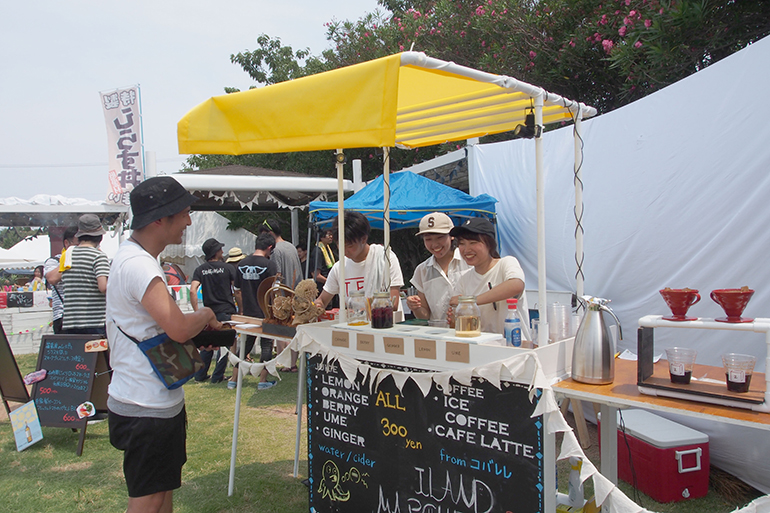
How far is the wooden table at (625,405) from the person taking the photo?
1596 mm

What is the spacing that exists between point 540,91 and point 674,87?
213 cm

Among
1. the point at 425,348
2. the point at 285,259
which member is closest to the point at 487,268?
the point at 425,348

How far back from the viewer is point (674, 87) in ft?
11.8

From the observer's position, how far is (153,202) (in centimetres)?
199

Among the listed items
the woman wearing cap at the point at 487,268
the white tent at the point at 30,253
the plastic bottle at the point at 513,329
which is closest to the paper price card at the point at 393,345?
the plastic bottle at the point at 513,329

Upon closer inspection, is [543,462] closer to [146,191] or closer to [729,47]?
[146,191]

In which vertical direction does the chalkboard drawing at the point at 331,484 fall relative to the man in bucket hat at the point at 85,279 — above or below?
below

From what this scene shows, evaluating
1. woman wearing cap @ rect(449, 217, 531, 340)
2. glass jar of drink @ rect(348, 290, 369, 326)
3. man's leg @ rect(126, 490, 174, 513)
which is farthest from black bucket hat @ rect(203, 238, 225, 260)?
man's leg @ rect(126, 490, 174, 513)

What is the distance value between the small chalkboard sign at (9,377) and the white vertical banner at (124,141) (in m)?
5.52

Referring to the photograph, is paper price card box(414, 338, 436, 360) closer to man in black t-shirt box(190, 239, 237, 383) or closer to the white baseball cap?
the white baseball cap

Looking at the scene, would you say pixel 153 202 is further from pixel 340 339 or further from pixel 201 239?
pixel 201 239

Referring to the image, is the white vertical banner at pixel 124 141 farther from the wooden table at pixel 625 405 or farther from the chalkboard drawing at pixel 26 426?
the wooden table at pixel 625 405

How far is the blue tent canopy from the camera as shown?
19.2 ft

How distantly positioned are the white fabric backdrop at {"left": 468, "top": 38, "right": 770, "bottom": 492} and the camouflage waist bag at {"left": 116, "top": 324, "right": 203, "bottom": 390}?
3.18 m
